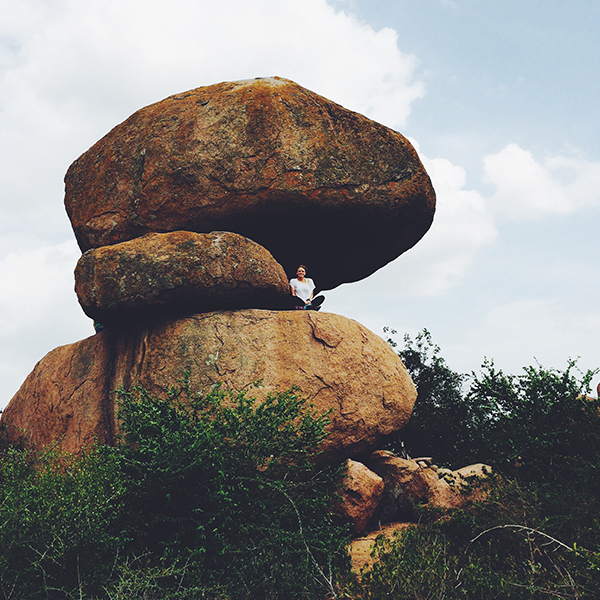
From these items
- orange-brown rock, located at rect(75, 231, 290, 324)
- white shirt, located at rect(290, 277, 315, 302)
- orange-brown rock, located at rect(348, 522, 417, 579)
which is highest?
white shirt, located at rect(290, 277, 315, 302)

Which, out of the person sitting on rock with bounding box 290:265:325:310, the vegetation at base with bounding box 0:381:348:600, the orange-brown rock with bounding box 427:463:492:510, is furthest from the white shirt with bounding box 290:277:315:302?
the orange-brown rock with bounding box 427:463:492:510

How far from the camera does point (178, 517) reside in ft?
23.1

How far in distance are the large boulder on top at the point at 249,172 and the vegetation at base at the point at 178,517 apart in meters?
3.65

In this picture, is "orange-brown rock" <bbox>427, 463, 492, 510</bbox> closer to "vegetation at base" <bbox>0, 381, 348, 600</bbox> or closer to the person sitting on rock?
"vegetation at base" <bbox>0, 381, 348, 600</bbox>

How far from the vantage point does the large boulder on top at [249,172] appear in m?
10.2

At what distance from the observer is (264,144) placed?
10.2m

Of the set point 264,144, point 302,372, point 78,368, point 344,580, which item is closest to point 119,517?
point 344,580

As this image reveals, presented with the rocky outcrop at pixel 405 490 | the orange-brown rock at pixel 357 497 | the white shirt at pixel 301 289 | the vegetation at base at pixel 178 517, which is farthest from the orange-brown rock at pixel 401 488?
the white shirt at pixel 301 289

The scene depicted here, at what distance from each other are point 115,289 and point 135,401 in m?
2.03

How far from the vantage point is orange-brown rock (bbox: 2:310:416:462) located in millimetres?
9133

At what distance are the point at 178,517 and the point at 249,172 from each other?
5756mm

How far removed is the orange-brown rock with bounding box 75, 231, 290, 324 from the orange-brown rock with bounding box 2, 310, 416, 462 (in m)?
0.32

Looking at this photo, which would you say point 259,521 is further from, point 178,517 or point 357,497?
point 357,497

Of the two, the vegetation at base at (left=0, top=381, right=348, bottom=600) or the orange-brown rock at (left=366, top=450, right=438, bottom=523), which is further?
the orange-brown rock at (left=366, top=450, right=438, bottom=523)
